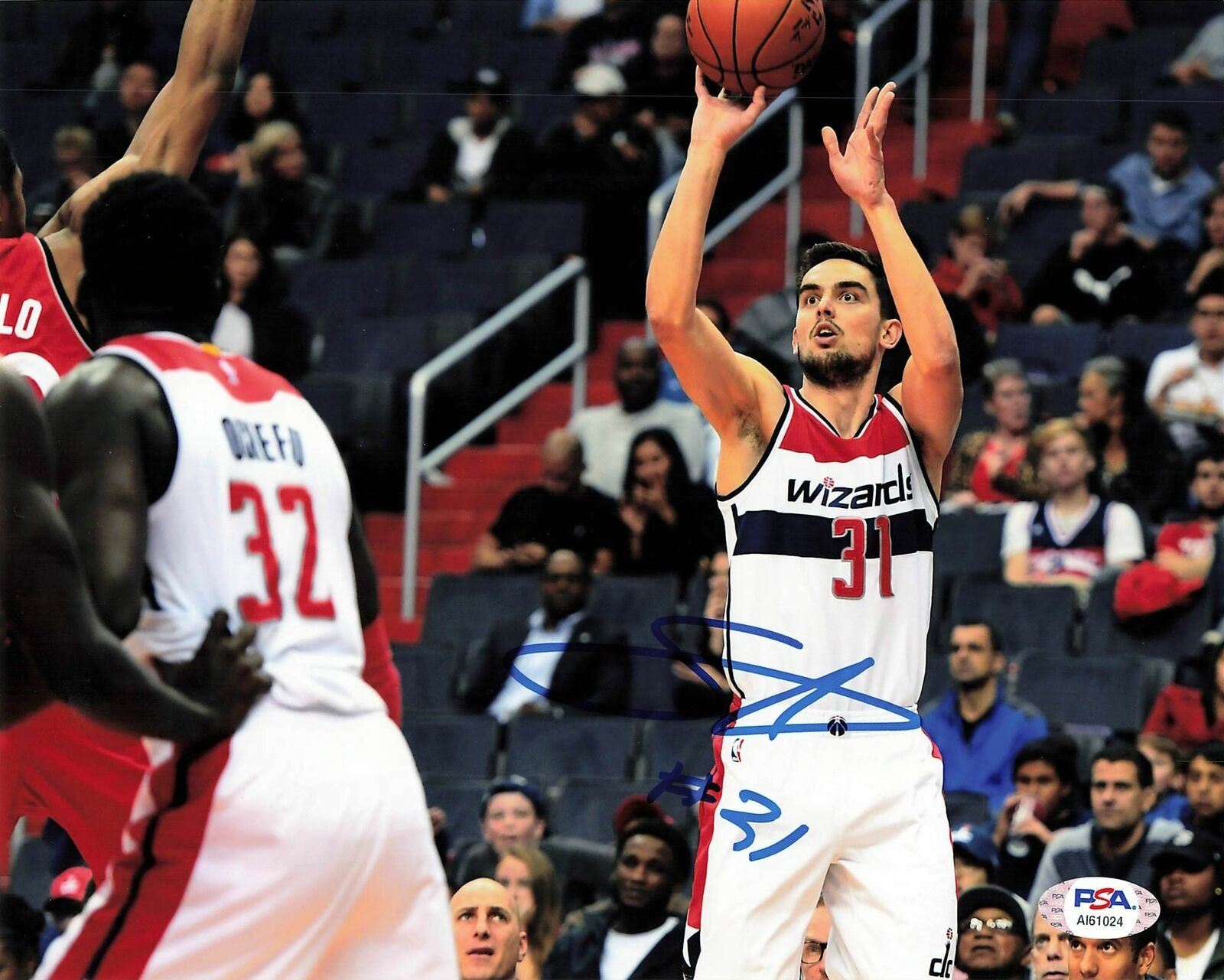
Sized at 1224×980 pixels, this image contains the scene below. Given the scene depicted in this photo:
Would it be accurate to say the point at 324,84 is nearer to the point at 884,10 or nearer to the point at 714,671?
the point at 884,10

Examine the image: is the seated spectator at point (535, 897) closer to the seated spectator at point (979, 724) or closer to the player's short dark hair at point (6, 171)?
the seated spectator at point (979, 724)

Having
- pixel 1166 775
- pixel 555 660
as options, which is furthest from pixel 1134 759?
pixel 555 660

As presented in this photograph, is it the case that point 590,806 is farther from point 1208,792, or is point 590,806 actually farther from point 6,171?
point 6,171

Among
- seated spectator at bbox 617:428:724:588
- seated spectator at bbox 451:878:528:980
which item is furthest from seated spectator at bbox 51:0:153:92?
seated spectator at bbox 451:878:528:980

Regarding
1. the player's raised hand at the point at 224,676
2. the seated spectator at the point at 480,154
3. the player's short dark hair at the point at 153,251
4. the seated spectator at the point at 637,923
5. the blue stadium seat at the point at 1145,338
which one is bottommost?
the seated spectator at the point at 637,923

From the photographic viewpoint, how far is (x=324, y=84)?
11.0m

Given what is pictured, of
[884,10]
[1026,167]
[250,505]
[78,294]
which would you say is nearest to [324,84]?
[884,10]

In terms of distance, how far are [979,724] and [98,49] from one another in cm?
496

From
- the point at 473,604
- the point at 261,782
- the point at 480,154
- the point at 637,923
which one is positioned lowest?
the point at 637,923

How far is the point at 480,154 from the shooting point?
11625mm

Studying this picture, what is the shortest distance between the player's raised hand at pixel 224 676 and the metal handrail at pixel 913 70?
767 centimetres

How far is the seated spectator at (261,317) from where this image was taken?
32.9 ft

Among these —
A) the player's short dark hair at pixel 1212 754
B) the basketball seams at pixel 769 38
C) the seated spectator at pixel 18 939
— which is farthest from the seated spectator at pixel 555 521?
the basketball seams at pixel 769 38

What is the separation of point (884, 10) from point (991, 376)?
2873mm
